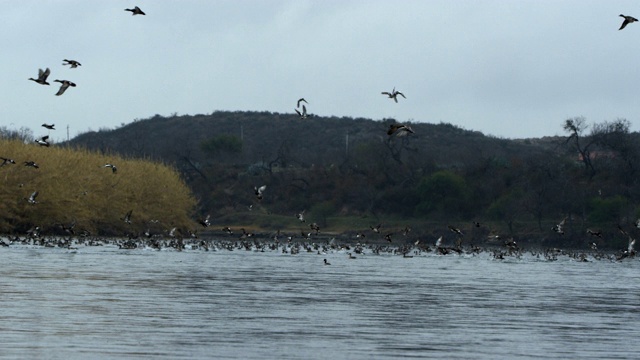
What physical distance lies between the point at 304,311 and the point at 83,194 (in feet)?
209

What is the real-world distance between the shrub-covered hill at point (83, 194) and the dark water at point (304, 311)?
112 feet

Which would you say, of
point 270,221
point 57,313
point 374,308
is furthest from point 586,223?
point 57,313

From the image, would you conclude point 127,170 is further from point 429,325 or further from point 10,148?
point 429,325

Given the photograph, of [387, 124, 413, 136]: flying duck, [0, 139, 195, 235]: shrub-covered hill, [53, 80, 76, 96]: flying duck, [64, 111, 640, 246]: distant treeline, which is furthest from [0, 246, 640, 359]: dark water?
[64, 111, 640, 246]: distant treeline

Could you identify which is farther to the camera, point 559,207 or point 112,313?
point 559,207

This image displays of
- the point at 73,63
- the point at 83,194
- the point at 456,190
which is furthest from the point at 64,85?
the point at 456,190

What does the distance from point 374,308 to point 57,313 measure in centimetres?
817

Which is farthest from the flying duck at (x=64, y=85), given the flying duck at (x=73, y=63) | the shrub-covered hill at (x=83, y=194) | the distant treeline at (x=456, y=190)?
the distant treeline at (x=456, y=190)

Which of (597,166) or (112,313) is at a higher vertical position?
(597,166)

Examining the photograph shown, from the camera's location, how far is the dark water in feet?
73.2

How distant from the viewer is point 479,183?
114 m

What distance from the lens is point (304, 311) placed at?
29.5 m

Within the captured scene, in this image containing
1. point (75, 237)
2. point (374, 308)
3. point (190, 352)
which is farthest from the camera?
point (75, 237)

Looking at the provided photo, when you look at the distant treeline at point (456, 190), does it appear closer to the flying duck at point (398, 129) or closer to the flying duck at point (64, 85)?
the flying duck at point (64, 85)
